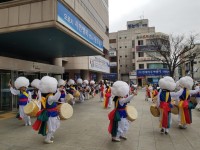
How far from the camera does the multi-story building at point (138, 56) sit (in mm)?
47375

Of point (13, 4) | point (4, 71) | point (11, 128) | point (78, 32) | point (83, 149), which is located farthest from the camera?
point (4, 71)

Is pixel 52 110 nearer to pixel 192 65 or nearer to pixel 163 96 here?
pixel 163 96

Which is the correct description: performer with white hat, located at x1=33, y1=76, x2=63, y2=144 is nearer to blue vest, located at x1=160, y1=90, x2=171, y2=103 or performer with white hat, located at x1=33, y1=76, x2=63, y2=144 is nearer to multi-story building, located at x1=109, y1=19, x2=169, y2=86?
blue vest, located at x1=160, y1=90, x2=171, y2=103

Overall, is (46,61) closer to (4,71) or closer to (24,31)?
(4,71)

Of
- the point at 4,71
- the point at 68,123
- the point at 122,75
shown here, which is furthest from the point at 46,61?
the point at 122,75

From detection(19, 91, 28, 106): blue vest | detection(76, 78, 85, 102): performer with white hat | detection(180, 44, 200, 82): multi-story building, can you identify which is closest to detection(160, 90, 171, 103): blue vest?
detection(19, 91, 28, 106): blue vest

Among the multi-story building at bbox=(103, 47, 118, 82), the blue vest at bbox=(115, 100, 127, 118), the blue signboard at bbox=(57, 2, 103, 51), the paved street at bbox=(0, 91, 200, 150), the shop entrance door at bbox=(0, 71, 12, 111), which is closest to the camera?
the paved street at bbox=(0, 91, 200, 150)

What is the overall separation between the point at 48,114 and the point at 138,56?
4663 cm

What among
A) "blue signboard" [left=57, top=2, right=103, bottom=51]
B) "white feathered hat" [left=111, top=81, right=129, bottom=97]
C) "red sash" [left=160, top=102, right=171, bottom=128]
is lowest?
"red sash" [left=160, top=102, right=171, bottom=128]

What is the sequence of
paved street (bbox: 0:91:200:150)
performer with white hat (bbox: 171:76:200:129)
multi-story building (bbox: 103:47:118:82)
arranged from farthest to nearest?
multi-story building (bbox: 103:47:118:82)
performer with white hat (bbox: 171:76:200:129)
paved street (bbox: 0:91:200:150)

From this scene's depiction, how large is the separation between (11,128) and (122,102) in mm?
4566

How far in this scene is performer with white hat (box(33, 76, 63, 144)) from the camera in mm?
5978

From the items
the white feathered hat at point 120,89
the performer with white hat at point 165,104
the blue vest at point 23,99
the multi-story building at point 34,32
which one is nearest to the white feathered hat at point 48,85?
the white feathered hat at point 120,89

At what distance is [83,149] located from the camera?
18.0 ft
